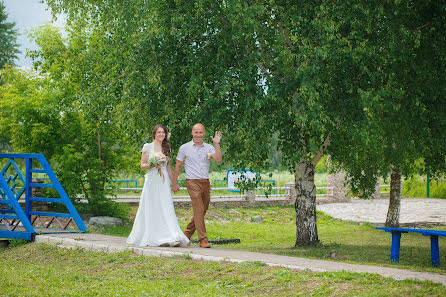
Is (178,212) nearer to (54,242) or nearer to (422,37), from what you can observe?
(54,242)

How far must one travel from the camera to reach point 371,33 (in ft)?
37.2

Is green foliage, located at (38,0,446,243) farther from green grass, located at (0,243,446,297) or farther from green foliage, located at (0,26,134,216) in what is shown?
green foliage, located at (0,26,134,216)

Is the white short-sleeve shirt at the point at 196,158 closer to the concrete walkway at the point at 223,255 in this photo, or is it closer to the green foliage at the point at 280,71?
the green foliage at the point at 280,71

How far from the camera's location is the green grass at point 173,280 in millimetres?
6141

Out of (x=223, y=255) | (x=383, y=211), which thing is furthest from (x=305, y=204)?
(x=383, y=211)

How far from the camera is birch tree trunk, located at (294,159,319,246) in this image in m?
13.3

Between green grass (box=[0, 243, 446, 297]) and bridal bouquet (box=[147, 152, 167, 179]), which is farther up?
bridal bouquet (box=[147, 152, 167, 179])

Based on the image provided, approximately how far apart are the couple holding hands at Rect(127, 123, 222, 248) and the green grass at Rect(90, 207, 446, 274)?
2538 millimetres

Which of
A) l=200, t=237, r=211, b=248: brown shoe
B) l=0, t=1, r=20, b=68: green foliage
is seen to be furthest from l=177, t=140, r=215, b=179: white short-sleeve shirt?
l=0, t=1, r=20, b=68: green foliage

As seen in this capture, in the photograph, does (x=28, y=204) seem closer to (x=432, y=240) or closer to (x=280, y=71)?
(x=280, y=71)

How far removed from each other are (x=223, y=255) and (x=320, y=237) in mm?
9086

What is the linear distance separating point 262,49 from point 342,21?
176 cm

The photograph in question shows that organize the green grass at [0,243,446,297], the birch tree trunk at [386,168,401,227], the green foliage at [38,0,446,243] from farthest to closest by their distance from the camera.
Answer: the birch tree trunk at [386,168,401,227]
the green foliage at [38,0,446,243]
the green grass at [0,243,446,297]

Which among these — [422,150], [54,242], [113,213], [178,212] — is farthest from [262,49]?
[178,212]
